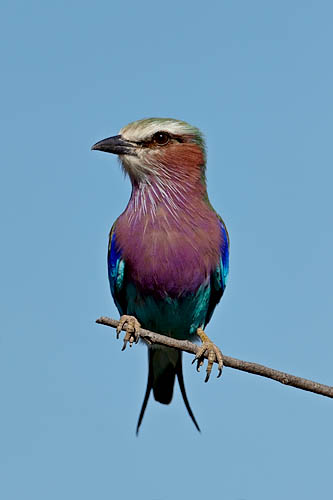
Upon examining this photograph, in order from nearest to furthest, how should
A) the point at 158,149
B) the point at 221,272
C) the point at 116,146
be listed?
the point at 116,146 → the point at 158,149 → the point at 221,272

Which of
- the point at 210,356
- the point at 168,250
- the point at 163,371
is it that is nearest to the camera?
the point at 210,356

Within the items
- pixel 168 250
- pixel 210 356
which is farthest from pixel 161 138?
pixel 210 356

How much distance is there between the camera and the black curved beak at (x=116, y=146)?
6.88m

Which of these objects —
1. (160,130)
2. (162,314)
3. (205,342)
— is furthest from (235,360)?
(160,130)

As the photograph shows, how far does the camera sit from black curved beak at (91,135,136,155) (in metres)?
6.88

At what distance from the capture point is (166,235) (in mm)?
6836

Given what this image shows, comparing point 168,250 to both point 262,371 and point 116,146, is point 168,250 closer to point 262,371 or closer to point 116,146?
point 116,146

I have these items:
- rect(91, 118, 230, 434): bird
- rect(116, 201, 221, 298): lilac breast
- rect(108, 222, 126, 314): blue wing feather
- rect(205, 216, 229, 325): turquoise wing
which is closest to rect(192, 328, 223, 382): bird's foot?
rect(91, 118, 230, 434): bird

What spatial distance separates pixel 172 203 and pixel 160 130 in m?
0.63

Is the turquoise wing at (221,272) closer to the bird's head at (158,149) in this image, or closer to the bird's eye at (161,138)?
the bird's head at (158,149)

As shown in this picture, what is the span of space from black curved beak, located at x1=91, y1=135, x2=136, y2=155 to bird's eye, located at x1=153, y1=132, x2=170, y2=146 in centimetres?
21


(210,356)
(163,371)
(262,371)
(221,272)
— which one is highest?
(221,272)

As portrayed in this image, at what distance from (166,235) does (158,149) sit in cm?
78

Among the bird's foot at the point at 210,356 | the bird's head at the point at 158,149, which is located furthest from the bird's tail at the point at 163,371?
the bird's head at the point at 158,149
